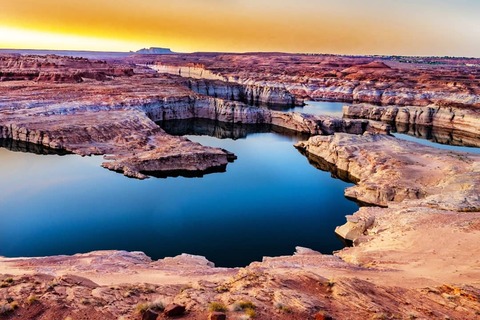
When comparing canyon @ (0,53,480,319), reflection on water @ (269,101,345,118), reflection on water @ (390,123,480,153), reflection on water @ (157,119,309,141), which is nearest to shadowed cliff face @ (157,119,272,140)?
reflection on water @ (157,119,309,141)

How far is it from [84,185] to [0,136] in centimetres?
1870

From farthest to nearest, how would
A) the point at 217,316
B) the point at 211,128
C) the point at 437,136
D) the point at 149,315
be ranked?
1. the point at 211,128
2. the point at 437,136
3. the point at 149,315
4. the point at 217,316

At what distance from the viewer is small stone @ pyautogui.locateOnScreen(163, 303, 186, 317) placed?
992 cm

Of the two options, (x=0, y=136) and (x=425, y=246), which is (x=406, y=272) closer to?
(x=425, y=246)

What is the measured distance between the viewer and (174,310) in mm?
9977

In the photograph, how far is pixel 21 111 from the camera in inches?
1874

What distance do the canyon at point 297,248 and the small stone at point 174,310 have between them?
0.21 meters

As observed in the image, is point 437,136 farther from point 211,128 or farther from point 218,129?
point 211,128

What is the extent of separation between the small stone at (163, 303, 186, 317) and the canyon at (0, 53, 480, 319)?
214 mm

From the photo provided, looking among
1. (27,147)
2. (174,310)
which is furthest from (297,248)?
(27,147)

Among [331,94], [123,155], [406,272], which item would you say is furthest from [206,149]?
[331,94]

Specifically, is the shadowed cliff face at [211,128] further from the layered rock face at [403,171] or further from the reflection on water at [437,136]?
the reflection on water at [437,136]

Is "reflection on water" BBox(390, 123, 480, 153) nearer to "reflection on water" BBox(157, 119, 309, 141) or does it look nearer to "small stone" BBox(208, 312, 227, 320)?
"reflection on water" BBox(157, 119, 309, 141)

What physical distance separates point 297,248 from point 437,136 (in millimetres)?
47100
